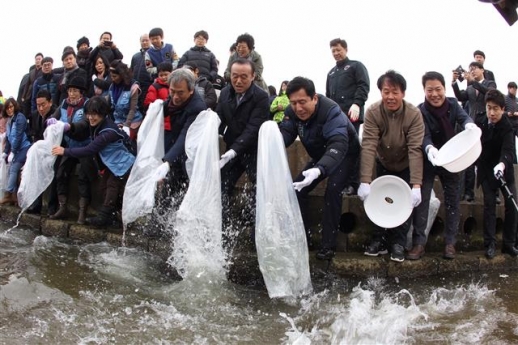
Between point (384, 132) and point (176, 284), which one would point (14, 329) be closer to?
point (176, 284)

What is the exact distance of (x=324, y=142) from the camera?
4.87 meters

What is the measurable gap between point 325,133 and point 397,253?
1.46 m

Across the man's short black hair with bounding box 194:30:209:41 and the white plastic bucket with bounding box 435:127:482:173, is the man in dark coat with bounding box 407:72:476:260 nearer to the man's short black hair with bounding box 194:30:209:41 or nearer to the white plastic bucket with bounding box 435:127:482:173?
the white plastic bucket with bounding box 435:127:482:173

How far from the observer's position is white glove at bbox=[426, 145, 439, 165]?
5.01 metres

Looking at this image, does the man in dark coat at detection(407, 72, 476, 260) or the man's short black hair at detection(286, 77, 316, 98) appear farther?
the man in dark coat at detection(407, 72, 476, 260)

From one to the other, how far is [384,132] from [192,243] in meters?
2.22

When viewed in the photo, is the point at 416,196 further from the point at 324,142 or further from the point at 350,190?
the point at 324,142

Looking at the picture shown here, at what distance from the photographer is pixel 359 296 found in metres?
4.45

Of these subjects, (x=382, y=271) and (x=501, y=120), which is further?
(x=501, y=120)

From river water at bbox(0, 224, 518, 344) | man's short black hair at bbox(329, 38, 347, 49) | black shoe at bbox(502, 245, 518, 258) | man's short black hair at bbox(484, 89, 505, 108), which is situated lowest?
river water at bbox(0, 224, 518, 344)

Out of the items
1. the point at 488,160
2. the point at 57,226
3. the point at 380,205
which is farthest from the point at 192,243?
the point at 488,160

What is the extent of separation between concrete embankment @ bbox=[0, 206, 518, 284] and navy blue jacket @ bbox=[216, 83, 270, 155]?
100 cm

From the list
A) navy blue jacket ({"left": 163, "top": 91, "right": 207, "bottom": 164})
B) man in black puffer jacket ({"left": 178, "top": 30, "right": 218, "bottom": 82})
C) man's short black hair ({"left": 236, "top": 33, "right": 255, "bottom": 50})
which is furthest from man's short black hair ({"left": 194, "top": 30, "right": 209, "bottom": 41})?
navy blue jacket ({"left": 163, "top": 91, "right": 207, "bottom": 164})

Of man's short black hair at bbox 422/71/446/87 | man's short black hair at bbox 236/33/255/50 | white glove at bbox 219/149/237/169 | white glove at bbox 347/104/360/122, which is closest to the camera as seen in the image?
white glove at bbox 219/149/237/169
